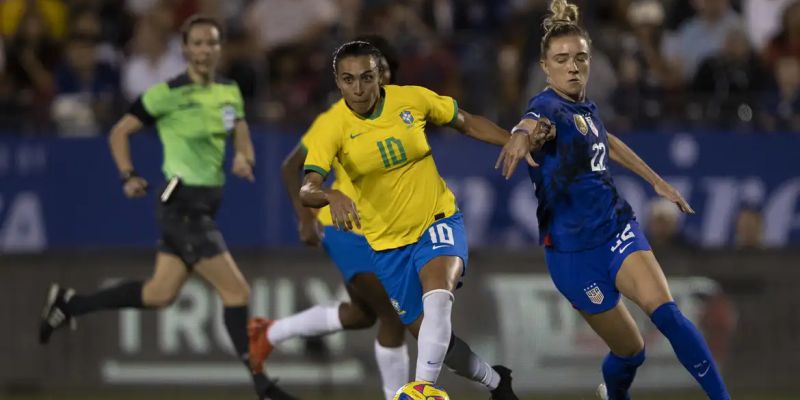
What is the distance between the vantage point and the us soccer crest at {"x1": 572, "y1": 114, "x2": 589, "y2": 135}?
851 centimetres

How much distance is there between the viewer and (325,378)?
12391 millimetres

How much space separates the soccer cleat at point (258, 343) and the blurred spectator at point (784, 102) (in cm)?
558

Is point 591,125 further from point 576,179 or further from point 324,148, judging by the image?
point 324,148

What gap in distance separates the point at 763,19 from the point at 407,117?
7.40m

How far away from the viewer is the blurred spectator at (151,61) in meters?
14.9

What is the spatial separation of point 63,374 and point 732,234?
19.2ft

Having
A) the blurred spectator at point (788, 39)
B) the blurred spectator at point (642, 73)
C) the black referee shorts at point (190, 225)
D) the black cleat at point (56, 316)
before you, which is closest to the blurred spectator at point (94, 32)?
the black cleat at point (56, 316)

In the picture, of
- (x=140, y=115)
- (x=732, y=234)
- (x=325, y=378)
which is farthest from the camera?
(x=732, y=234)

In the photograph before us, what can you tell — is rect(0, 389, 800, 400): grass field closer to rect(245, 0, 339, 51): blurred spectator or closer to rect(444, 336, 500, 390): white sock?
rect(444, 336, 500, 390): white sock

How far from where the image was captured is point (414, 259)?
8734mm

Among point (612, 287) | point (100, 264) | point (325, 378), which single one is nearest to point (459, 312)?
point (325, 378)

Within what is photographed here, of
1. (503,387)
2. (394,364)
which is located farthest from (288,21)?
(503,387)

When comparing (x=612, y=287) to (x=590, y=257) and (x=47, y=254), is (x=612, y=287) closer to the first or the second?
(x=590, y=257)

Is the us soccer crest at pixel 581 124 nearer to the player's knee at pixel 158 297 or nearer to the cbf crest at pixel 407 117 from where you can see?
the cbf crest at pixel 407 117
